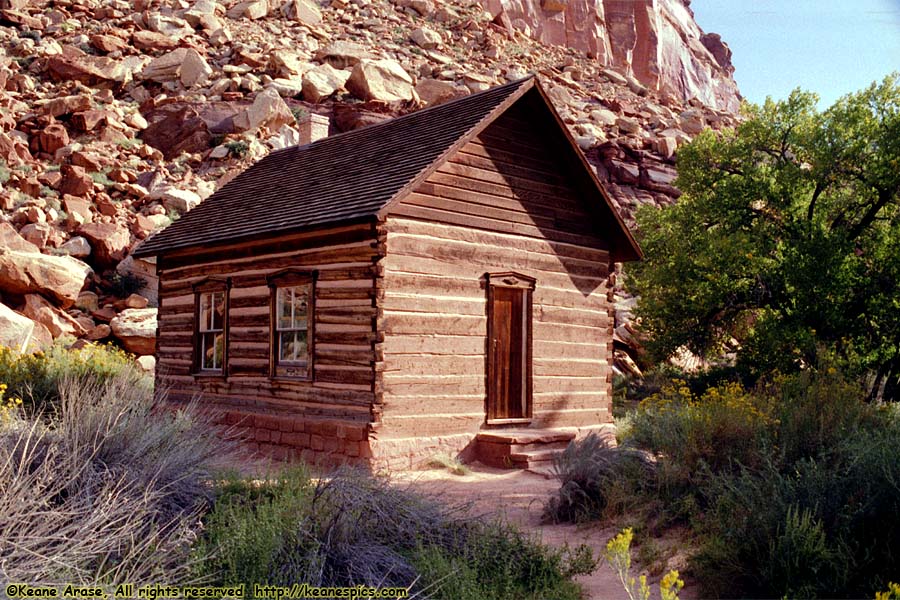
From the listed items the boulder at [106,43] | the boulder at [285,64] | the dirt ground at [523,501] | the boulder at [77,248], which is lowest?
the dirt ground at [523,501]

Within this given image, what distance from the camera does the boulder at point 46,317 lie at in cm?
2277

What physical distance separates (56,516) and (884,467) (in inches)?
238

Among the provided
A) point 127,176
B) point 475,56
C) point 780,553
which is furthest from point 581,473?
point 475,56

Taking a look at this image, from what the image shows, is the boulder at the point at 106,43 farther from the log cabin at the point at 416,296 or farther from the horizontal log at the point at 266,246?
the log cabin at the point at 416,296

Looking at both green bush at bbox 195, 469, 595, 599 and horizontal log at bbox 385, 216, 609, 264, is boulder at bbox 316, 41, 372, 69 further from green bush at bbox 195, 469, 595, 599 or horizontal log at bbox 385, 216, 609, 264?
green bush at bbox 195, 469, 595, 599

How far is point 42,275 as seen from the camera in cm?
2334

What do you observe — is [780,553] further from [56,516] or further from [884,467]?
[56,516]

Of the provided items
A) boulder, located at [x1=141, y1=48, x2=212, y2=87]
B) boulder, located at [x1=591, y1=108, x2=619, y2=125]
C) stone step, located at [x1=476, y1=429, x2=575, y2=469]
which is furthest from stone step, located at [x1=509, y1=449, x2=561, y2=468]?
boulder, located at [x1=591, y1=108, x2=619, y2=125]

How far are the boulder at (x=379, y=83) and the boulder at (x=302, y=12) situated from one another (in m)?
8.91

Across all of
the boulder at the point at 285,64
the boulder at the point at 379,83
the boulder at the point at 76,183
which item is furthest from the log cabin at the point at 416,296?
the boulder at the point at 285,64

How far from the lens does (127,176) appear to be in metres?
31.3

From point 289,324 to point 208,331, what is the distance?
8.58ft

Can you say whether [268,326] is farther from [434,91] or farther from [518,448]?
[434,91]

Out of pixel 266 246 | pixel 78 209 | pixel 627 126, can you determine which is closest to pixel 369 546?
pixel 266 246
